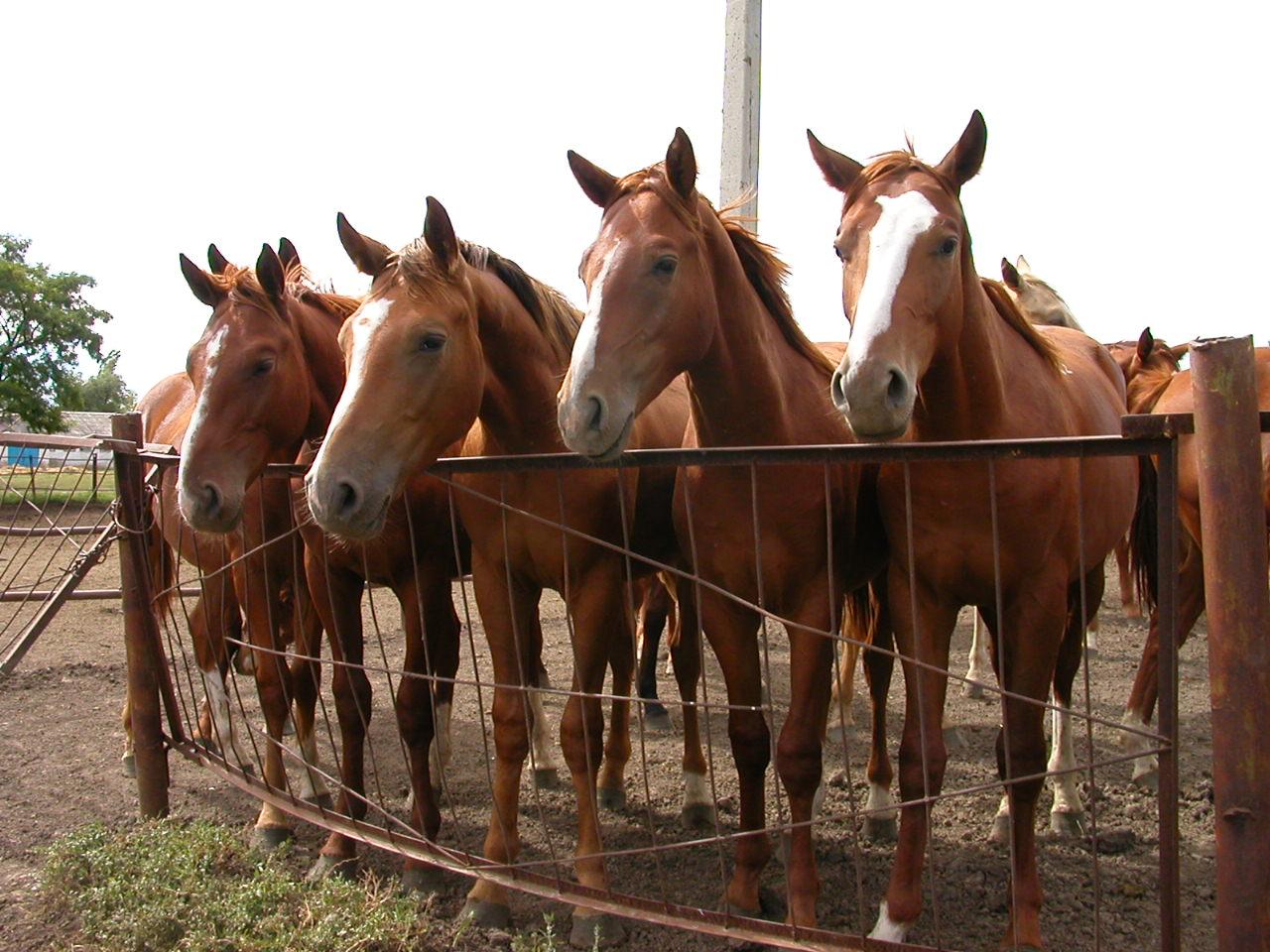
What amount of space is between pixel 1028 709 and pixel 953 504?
2.25ft

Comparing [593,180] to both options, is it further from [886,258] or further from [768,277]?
[886,258]

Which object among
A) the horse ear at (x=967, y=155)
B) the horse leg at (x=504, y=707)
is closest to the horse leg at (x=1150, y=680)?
the horse ear at (x=967, y=155)

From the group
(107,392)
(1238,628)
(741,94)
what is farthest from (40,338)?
(107,392)

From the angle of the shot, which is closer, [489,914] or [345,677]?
[489,914]

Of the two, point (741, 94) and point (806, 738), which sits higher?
point (741, 94)

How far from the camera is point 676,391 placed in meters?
4.66

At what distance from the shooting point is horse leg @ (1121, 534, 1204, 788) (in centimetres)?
454

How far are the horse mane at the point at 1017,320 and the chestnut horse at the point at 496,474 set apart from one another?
4.44 ft

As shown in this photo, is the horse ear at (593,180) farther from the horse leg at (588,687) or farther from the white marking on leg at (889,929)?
the white marking on leg at (889,929)

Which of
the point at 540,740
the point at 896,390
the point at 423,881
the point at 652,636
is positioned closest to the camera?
the point at 896,390

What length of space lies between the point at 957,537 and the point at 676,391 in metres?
2.05

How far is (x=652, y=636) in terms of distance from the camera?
6211 mm

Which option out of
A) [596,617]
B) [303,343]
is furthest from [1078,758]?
[303,343]

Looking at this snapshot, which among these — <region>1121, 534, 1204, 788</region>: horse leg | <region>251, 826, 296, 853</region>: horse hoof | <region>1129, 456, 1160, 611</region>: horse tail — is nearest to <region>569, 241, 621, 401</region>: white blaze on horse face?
<region>251, 826, 296, 853</region>: horse hoof
